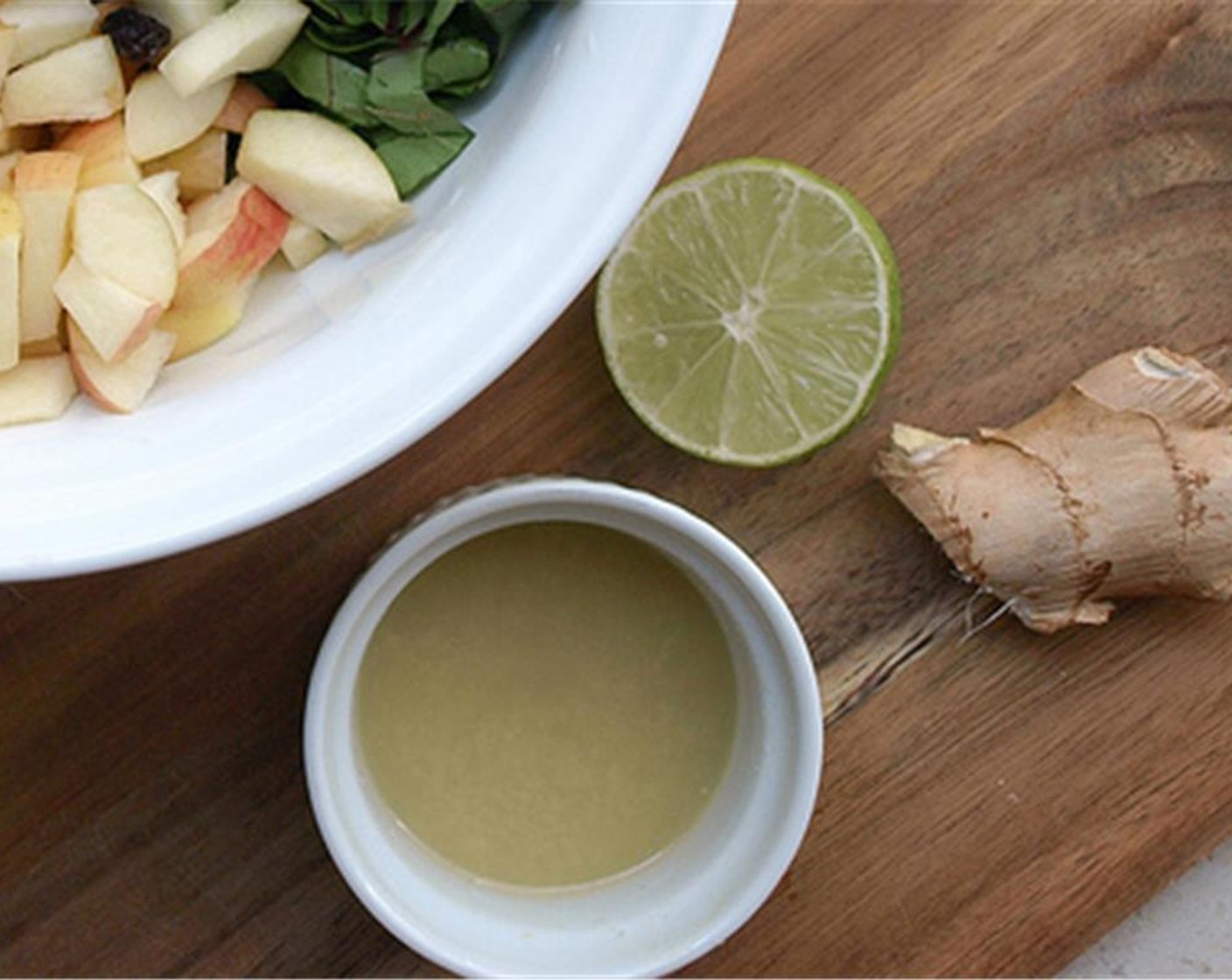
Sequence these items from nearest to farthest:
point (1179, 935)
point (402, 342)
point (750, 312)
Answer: point (402, 342) < point (750, 312) < point (1179, 935)

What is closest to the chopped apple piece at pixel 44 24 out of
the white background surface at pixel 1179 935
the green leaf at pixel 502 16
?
the green leaf at pixel 502 16

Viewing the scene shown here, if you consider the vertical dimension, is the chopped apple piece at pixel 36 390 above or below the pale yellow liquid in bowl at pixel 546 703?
above

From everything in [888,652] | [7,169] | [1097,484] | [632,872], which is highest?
[7,169]

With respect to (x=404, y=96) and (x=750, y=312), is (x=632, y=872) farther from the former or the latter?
(x=404, y=96)

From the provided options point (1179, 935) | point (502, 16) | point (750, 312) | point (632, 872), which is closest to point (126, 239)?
point (502, 16)

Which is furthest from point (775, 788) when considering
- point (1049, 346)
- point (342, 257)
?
point (342, 257)

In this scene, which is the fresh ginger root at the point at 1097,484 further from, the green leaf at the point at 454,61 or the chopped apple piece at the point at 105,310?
the chopped apple piece at the point at 105,310

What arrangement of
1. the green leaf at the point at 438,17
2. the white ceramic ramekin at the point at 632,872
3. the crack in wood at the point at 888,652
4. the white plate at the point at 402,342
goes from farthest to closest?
the crack in wood at the point at 888,652, the white ceramic ramekin at the point at 632,872, the green leaf at the point at 438,17, the white plate at the point at 402,342
